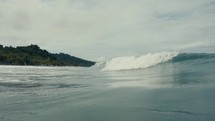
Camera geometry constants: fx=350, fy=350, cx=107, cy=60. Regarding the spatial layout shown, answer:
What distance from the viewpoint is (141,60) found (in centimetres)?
5528

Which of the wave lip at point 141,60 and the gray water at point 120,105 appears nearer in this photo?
the gray water at point 120,105

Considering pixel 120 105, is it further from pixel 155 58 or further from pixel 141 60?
pixel 141 60

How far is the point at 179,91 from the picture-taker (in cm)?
2106

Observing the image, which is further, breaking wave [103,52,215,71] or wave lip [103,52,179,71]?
wave lip [103,52,179,71]

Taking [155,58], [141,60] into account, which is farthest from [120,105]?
[141,60]

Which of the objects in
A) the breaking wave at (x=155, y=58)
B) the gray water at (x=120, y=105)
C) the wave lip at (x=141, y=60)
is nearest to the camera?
the gray water at (x=120, y=105)

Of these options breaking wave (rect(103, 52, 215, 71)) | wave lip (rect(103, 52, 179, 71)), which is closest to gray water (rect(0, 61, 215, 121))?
breaking wave (rect(103, 52, 215, 71))

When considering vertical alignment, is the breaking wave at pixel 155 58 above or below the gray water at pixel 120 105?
above

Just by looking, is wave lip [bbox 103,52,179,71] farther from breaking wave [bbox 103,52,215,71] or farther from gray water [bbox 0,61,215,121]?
gray water [bbox 0,61,215,121]

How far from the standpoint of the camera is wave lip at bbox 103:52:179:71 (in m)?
46.7

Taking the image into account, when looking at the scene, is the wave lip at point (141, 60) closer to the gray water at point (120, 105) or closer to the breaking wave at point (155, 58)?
the breaking wave at point (155, 58)

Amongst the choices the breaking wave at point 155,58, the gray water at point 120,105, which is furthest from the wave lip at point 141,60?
the gray water at point 120,105

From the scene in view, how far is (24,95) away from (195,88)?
11079 millimetres

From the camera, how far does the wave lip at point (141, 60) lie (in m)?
46.7
